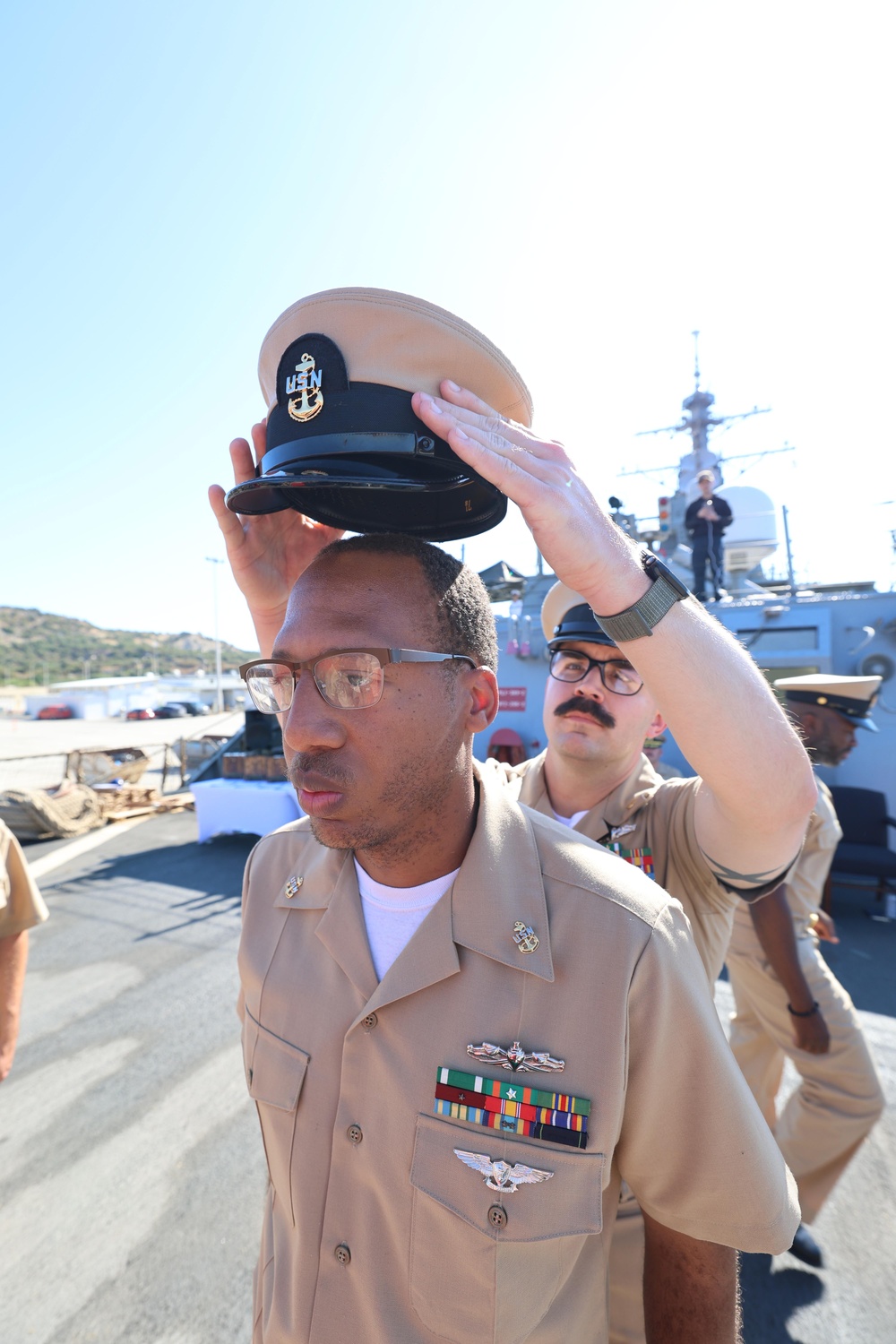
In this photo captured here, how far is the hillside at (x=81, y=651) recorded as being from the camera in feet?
338

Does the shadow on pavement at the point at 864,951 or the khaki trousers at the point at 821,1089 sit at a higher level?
the khaki trousers at the point at 821,1089

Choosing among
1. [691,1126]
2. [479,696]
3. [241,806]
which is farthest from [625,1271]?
[241,806]

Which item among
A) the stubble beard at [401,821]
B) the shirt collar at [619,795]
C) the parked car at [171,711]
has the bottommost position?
the parked car at [171,711]

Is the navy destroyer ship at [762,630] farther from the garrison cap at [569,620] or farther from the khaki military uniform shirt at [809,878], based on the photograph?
the garrison cap at [569,620]

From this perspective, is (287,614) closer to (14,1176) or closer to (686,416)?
→ (14,1176)

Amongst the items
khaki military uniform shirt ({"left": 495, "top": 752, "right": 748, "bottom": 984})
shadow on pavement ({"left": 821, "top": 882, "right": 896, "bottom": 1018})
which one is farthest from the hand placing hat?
shadow on pavement ({"left": 821, "top": 882, "right": 896, "bottom": 1018})

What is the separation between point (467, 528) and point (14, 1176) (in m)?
3.83

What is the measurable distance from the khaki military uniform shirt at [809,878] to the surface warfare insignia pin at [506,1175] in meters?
2.29

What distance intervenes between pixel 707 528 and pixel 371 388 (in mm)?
8778

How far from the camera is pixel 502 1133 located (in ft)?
3.71

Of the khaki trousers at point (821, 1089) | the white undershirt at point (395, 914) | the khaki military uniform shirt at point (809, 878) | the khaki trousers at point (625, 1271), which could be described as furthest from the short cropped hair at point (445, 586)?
the khaki trousers at point (821, 1089)

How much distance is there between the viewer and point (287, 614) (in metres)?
1.42

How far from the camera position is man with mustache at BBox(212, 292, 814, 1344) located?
1118 millimetres

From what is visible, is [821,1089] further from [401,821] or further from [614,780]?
[401,821]
